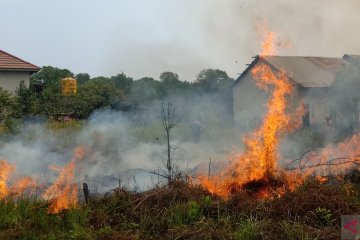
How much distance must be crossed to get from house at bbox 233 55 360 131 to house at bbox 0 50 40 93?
11.5 meters

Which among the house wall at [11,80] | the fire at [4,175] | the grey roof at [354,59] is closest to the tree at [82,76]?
the house wall at [11,80]

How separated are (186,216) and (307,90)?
15201 mm

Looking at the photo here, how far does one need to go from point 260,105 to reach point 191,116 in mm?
4920

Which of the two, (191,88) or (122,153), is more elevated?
(191,88)

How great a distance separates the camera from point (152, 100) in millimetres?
19125

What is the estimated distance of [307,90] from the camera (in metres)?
20.4

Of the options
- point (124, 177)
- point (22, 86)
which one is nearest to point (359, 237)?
point (124, 177)

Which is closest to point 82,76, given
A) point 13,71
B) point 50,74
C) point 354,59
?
point 50,74

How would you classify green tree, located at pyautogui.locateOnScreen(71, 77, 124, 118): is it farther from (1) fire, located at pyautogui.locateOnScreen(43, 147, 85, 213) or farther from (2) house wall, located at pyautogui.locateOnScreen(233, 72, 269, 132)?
(1) fire, located at pyautogui.locateOnScreen(43, 147, 85, 213)

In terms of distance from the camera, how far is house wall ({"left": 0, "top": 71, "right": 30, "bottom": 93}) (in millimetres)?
23719

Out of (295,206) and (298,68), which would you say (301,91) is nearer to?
(298,68)

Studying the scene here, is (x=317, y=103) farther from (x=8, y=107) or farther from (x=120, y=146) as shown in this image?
(x=8, y=107)

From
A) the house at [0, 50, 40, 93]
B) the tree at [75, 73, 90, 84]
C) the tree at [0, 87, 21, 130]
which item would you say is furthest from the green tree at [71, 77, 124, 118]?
the tree at [75, 73, 90, 84]

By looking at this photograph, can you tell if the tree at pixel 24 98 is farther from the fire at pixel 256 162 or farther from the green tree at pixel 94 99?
the fire at pixel 256 162
